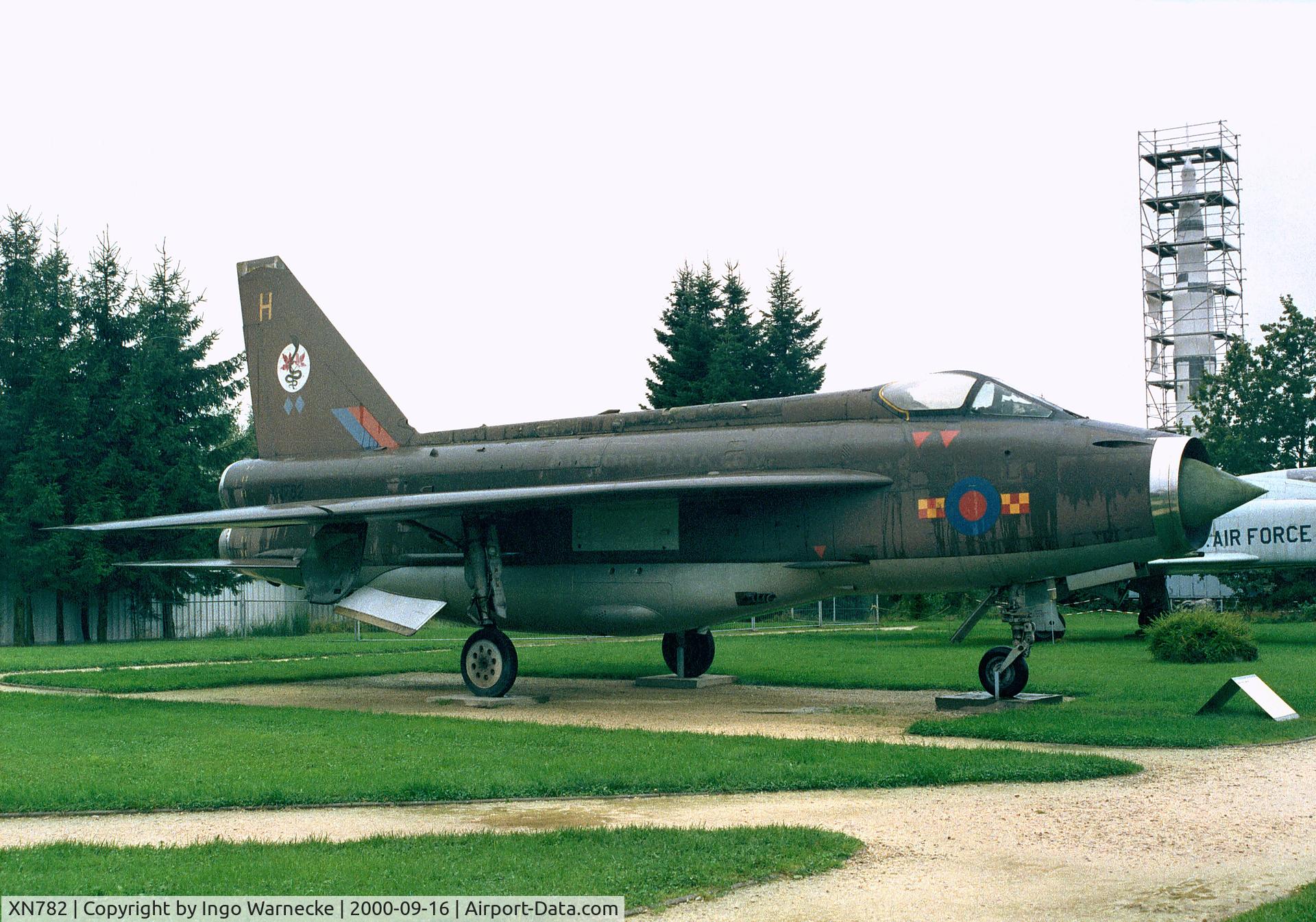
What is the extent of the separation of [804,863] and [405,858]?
2067 millimetres

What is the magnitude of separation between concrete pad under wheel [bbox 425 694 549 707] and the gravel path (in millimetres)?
6806

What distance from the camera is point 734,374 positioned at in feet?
160

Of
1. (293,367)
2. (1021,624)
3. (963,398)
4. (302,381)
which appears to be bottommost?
(1021,624)

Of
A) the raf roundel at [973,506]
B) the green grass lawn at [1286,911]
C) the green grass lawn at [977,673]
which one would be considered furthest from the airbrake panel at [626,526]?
the green grass lawn at [1286,911]

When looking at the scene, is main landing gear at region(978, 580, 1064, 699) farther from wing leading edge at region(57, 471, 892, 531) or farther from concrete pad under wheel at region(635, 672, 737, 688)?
concrete pad under wheel at region(635, 672, 737, 688)

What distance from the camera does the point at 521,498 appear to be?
14.5 meters

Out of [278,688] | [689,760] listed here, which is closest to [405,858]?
[689,760]

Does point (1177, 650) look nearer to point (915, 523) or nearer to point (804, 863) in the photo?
point (915, 523)

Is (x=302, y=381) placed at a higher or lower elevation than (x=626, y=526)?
higher

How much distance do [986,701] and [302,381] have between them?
1151cm

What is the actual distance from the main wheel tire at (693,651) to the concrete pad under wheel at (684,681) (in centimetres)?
13

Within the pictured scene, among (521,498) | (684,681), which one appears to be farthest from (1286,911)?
(684,681)

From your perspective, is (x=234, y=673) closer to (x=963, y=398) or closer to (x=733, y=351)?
(x=963, y=398)

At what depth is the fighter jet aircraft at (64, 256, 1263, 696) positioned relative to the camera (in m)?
13.3
